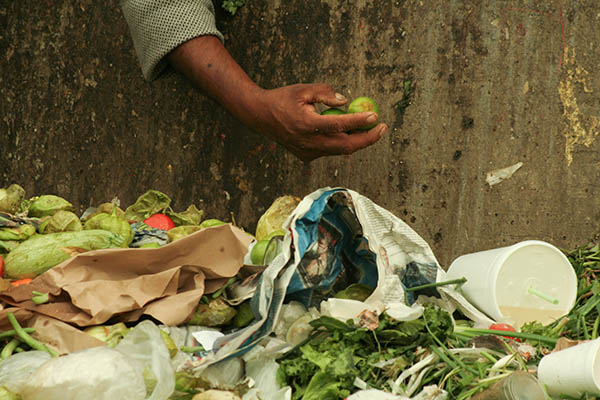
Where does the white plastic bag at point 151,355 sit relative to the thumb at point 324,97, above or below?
below

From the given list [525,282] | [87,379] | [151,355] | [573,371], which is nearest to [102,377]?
[87,379]

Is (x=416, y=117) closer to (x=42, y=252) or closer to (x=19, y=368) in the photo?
(x=42, y=252)

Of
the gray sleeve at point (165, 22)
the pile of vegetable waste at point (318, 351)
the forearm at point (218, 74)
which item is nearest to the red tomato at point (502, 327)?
the pile of vegetable waste at point (318, 351)

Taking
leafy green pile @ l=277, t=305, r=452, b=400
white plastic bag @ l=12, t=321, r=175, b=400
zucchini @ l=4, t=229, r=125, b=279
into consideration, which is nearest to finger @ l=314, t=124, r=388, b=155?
leafy green pile @ l=277, t=305, r=452, b=400

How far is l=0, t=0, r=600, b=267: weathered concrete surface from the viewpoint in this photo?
275 cm

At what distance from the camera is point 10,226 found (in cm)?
222

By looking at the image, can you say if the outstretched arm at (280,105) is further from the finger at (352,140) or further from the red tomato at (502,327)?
the red tomato at (502,327)

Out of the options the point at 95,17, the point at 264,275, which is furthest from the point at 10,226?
the point at 95,17

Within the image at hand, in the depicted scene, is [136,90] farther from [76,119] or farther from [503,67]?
[503,67]

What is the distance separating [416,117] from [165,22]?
1.30 meters

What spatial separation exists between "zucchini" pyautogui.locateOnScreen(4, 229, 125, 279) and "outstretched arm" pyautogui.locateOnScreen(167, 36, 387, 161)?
2.81 ft

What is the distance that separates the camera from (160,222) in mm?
2613

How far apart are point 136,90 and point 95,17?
1.79 feet

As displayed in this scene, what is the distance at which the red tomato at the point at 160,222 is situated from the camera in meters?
2.59
